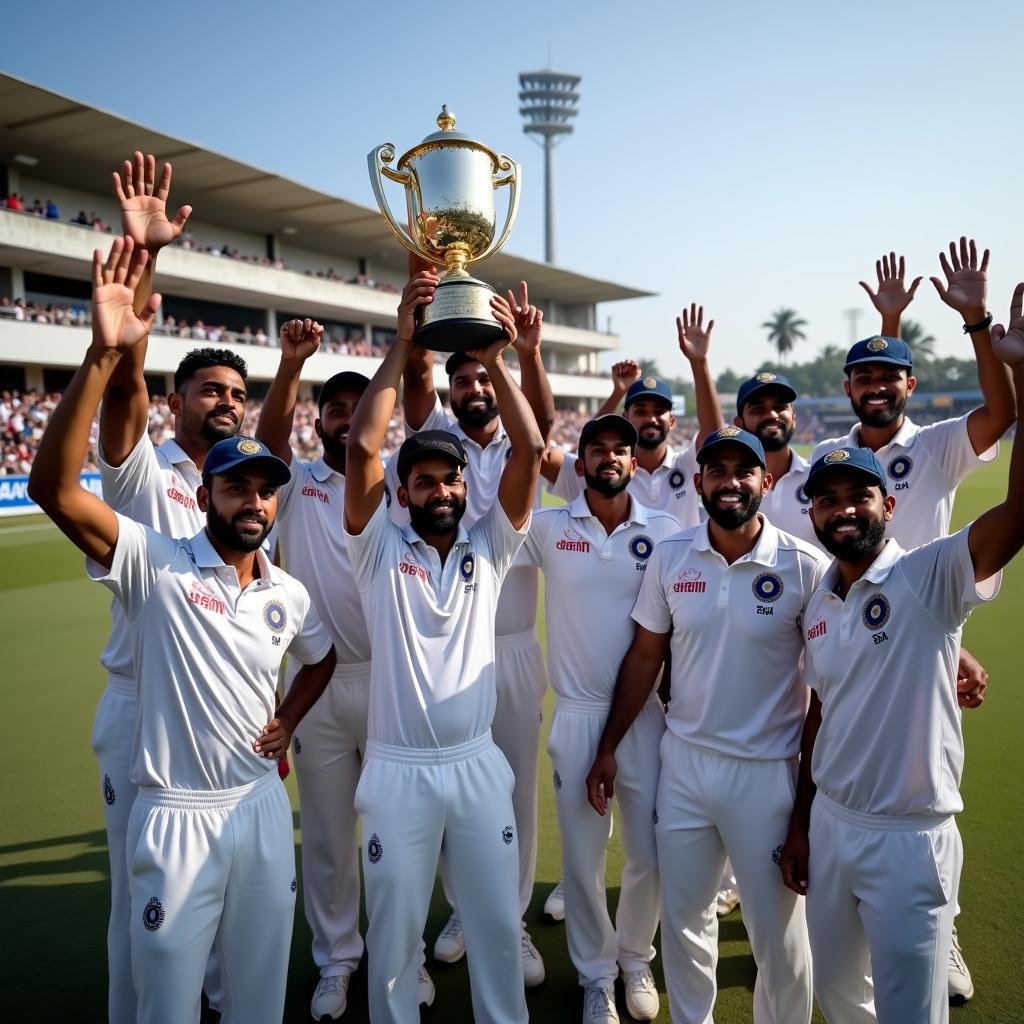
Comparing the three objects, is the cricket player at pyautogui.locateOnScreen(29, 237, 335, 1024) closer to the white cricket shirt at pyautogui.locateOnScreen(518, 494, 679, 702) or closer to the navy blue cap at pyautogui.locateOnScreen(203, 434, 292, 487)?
the navy blue cap at pyautogui.locateOnScreen(203, 434, 292, 487)

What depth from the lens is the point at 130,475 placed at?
140 inches

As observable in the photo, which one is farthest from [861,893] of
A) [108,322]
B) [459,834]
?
[108,322]

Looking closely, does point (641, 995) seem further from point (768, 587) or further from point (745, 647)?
point (768, 587)

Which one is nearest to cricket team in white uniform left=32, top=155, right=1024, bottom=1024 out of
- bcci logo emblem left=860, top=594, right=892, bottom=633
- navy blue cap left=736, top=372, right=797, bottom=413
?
bcci logo emblem left=860, top=594, right=892, bottom=633

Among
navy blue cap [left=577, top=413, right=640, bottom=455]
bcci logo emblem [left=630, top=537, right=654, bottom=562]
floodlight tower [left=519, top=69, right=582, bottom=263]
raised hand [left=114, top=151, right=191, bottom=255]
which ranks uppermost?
floodlight tower [left=519, top=69, right=582, bottom=263]

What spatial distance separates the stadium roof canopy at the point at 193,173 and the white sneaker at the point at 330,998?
28.8 m

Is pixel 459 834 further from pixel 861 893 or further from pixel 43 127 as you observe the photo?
pixel 43 127

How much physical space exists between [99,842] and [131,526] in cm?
316

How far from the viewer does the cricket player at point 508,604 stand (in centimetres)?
420

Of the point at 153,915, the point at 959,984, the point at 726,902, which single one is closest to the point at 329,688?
the point at 153,915

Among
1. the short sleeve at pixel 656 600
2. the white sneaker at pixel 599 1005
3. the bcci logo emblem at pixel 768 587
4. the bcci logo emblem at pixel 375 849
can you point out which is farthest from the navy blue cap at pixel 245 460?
the white sneaker at pixel 599 1005

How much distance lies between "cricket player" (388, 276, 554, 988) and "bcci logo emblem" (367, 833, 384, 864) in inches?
41.9

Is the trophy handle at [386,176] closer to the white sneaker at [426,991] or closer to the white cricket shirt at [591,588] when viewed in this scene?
the white cricket shirt at [591,588]

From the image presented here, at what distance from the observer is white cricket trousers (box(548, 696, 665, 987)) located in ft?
12.2
